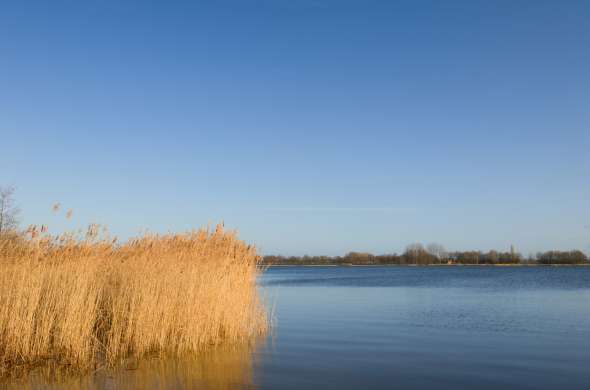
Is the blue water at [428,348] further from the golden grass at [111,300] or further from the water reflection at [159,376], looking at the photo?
the golden grass at [111,300]

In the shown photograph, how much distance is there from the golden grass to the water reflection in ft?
1.51

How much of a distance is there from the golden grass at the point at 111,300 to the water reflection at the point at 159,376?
46 cm

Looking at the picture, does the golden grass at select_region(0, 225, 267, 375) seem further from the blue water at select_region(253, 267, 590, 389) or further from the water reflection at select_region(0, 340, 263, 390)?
the blue water at select_region(253, 267, 590, 389)

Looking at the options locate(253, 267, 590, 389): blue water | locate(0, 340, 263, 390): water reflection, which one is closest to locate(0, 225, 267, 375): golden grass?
locate(0, 340, 263, 390): water reflection

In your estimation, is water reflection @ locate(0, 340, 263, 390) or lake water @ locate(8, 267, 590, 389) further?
lake water @ locate(8, 267, 590, 389)

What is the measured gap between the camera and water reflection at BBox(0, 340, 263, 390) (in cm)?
762

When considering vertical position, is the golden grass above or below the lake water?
above

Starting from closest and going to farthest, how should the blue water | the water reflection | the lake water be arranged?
the water reflection → the lake water → the blue water

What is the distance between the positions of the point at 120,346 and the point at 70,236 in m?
2.33

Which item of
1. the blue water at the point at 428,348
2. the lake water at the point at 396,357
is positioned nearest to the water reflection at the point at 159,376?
the lake water at the point at 396,357

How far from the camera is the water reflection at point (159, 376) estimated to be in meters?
7.62

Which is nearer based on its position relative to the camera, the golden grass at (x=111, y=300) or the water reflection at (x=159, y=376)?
the water reflection at (x=159, y=376)

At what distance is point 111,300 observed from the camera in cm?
1029

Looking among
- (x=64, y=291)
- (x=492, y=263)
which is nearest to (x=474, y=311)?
(x=64, y=291)
